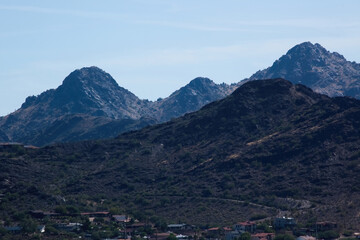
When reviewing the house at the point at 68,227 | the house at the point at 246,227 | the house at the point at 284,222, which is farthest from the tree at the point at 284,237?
the house at the point at 68,227

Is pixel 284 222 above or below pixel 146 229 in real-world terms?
below

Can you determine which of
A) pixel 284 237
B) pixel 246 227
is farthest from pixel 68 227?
pixel 284 237

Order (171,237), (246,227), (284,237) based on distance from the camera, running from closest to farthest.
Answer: (284,237)
(171,237)
(246,227)

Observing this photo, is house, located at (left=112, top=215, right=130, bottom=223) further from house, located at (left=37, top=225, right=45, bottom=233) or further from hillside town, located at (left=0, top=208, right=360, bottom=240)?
house, located at (left=37, top=225, right=45, bottom=233)

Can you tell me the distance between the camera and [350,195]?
647 ft

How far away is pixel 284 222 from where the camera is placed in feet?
596

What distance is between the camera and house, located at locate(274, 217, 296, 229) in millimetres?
180875

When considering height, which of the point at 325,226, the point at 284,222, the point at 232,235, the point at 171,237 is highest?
the point at 284,222

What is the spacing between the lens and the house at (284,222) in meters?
181

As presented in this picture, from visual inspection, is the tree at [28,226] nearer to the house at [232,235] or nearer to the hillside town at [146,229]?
the hillside town at [146,229]

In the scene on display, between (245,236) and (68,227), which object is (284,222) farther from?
(68,227)

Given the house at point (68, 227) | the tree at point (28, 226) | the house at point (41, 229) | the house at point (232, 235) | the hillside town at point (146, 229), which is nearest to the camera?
the tree at point (28, 226)

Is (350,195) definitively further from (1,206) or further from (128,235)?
(1,206)

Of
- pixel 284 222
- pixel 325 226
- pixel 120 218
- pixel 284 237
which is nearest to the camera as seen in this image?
pixel 284 237
